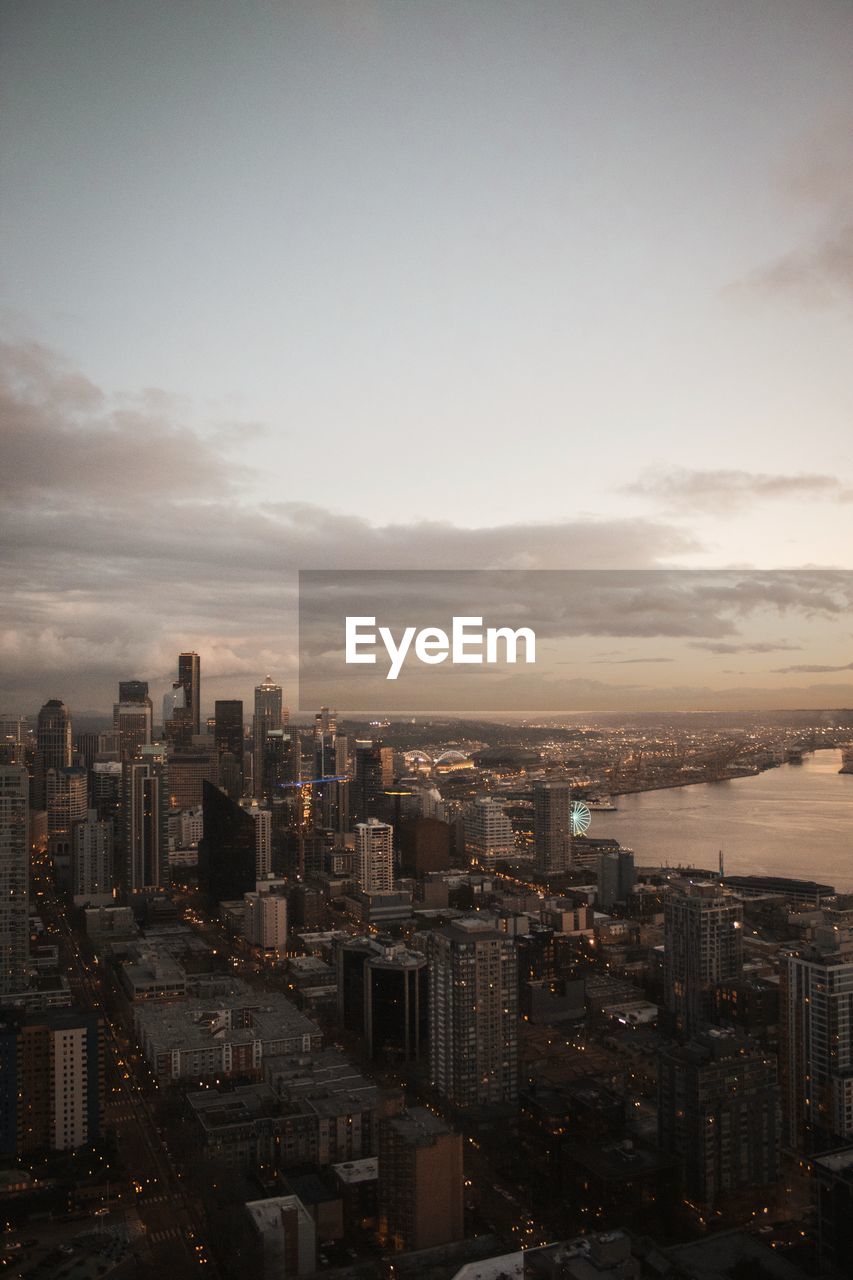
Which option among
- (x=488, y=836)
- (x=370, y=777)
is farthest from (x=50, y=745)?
(x=488, y=836)

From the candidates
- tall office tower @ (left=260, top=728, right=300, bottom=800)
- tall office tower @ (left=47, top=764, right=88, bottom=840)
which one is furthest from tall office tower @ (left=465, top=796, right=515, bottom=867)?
tall office tower @ (left=47, top=764, right=88, bottom=840)

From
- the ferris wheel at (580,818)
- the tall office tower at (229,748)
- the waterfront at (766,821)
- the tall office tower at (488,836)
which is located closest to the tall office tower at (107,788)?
the tall office tower at (229,748)

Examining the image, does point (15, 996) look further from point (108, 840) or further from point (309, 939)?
point (108, 840)

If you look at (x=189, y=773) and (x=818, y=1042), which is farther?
(x=189, y=773)

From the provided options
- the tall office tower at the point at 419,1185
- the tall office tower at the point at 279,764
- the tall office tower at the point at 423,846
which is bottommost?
the tall office tower at the point at 419,1185

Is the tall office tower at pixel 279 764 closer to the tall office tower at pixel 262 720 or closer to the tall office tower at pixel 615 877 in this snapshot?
the tall office tower at pixel 262 720

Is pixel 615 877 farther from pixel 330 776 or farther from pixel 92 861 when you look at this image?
pixel 92 861
